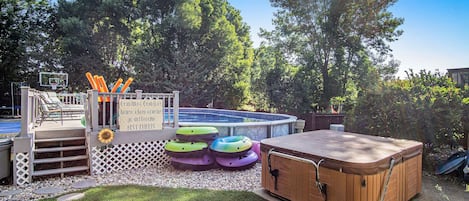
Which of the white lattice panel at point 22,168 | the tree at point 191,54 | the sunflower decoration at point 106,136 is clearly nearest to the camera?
the white lattice panel at point 22,168

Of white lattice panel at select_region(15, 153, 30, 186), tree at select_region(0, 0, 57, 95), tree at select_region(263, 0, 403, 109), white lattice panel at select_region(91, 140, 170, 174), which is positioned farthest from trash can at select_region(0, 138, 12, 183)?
tree at select_region(0, 0, 57, 95)

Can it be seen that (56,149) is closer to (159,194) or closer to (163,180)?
(163,180)

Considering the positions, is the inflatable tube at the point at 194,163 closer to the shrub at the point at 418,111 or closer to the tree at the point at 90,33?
the shrub at the point at 418,111

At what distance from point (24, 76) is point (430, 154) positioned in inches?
814

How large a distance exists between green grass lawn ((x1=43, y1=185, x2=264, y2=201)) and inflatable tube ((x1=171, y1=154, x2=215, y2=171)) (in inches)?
40.0

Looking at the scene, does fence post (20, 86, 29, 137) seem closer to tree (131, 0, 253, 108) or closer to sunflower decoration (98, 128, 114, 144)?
sunflower decoration (98, 128, 114, 144)

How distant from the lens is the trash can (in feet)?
14.6

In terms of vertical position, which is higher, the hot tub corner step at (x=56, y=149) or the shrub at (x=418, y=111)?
the shrub at (x=418, y=111)

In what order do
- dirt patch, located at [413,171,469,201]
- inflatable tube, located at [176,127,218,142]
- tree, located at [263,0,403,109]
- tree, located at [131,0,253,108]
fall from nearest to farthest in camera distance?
dirt patch, located at [413,171,469,201] → inflatable tube, located at [176,127,218,142] → tree, located at [263,0,403,109] → tree, located at [131,0,253,108]

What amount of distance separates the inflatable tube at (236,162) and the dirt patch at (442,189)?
9.16ft

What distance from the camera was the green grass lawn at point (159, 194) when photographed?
3.77 meters

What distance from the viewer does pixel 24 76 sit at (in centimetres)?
1636

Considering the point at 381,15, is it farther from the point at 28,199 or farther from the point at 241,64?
the point at 28,199

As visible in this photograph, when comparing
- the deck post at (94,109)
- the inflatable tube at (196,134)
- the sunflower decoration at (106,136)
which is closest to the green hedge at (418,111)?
the inflatable tube at (196,134)
